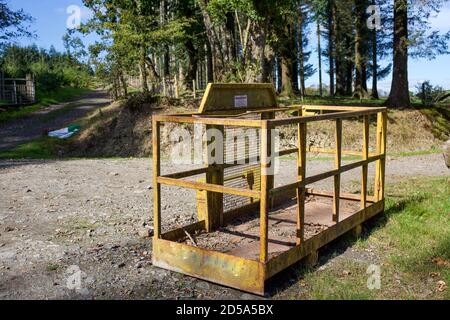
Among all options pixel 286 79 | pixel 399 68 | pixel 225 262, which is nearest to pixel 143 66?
pixel 286 79

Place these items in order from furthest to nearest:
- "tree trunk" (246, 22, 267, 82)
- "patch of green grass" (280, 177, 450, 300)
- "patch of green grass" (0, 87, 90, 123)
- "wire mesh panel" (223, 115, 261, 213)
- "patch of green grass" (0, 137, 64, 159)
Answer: "patch of green grass" (0, 87, 90, 123)
"tree trunk" (246, 22, 267, 82)
"patch of green grass" (0, 137, 64, 159)
"wire mesh panel" (223, 115, 261, 213)
"patch of green grass" (280, 177, 450, 300)

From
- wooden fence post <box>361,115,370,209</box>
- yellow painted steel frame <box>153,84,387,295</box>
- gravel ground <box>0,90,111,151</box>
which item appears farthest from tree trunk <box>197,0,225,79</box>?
yellow painted steel frame <box>153,84,387,295</box>

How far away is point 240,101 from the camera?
646cm

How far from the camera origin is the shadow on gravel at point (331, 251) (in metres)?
5.09

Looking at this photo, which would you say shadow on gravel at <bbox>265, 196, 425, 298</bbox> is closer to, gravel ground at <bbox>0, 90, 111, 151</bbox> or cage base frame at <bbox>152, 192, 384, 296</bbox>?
cage base frame at <bbox>152, 192, 384, 296</bbox>

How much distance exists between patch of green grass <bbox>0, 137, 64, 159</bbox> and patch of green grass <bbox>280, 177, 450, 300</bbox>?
513 inches

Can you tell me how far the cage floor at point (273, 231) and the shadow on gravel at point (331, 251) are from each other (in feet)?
0.79

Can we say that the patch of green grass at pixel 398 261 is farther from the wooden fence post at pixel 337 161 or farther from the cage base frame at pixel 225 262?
the wooden fence post at pixel 337 161

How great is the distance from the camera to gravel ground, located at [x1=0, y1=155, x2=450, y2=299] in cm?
499

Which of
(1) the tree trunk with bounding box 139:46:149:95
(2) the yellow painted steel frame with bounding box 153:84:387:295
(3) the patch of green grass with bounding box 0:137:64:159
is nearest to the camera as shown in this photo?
(2) the yellow painted steel frame with bounding box 153:84:387:295

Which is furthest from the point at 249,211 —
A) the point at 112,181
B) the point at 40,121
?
the point at 40,121

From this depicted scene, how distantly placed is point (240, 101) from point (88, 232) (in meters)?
2.71

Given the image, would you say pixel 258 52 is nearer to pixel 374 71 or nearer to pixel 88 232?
pixel 88 232
